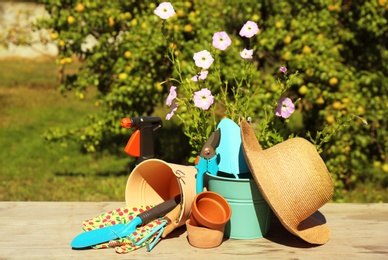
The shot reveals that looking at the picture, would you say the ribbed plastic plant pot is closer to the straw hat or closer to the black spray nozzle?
the black spray nozzle

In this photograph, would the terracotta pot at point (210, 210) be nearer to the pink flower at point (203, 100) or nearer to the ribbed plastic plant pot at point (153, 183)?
the ribbed plastic plant pot at point (153, 183)

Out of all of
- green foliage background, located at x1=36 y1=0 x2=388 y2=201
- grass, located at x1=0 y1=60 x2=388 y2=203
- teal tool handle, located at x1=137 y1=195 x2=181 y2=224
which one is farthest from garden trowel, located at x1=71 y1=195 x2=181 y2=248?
grass, located at x1=0 y1=60 x2=388 y2=203

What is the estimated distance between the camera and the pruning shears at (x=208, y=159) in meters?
1.95

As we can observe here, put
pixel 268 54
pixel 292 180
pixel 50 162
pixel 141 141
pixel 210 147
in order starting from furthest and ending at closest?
pixel 50 162
pixel 268 54
pixel 141 141
pixel 210 147
pixel 292 180

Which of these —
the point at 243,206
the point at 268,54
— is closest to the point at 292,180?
the point at 243,206

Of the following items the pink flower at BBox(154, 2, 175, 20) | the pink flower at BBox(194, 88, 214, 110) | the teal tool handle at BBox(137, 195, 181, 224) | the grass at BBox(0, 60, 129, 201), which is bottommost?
the grass at BBox(0, 60, 129, 201)

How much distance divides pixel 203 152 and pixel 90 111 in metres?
5.64

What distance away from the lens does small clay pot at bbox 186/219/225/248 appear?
6.16 feet

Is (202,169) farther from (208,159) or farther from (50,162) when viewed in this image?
(50,162)

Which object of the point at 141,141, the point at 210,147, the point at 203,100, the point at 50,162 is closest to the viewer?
the point at 210,147

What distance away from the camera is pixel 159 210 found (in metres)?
2.04

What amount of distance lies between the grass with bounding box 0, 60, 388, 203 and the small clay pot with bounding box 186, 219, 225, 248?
8.59 feet

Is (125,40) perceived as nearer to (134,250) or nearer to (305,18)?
(305,18)

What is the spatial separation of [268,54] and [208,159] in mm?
2519
